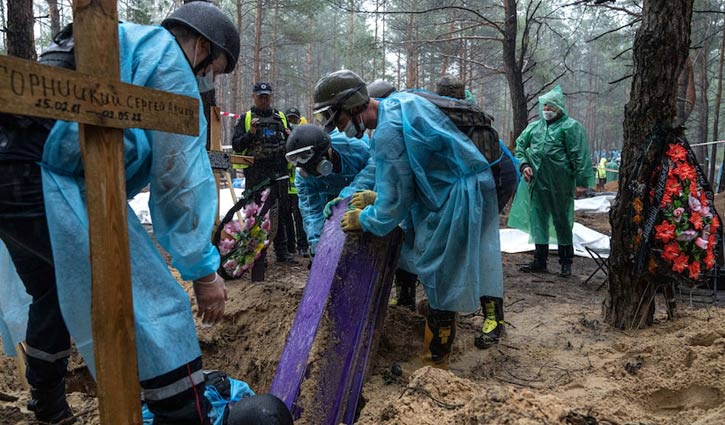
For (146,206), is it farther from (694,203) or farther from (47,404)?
(694,203)

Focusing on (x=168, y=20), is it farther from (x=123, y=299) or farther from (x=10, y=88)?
(x=123, y=299)

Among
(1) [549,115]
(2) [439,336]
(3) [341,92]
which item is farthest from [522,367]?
(1) [549,115]

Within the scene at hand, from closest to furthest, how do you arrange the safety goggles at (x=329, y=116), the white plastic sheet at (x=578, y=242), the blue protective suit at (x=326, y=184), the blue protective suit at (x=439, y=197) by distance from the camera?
the blue protective suit at (x=439, y=197) → the safety goggles at (x=329, y=116) → the blue protective suit at (x=326, y=184) → the white plastic sheet at (x=578, y=242)

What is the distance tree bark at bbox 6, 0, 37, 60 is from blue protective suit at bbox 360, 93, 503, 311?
4395 mm

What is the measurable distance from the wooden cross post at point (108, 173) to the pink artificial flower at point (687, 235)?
10.3ft

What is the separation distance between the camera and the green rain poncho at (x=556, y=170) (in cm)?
532

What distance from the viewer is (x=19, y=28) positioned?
5062 millimetres

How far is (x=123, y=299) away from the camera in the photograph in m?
1.31

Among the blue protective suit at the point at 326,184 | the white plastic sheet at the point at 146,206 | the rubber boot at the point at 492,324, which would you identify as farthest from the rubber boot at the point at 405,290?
the white plastic sheet at the point at 146,206

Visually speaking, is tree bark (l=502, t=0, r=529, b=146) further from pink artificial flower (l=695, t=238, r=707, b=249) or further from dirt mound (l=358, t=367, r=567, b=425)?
dirt mound (l=358, t=367, r=567, b=425)

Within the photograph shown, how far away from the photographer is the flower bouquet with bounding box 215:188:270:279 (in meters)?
4.44

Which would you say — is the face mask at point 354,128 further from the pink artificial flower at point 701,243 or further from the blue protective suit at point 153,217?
the pink artificial flower at point 701,243

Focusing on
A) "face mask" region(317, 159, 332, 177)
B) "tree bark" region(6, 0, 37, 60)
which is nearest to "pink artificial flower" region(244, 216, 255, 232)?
"face mask" region(317, 159, 332, 177)

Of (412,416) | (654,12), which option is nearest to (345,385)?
(412,416)
